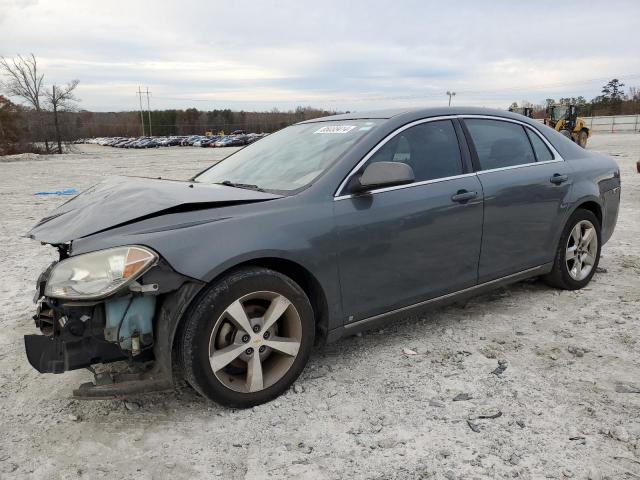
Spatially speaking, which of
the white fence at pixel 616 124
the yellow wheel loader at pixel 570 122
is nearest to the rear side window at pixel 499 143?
the yellow wheel loader at pixel 570 122

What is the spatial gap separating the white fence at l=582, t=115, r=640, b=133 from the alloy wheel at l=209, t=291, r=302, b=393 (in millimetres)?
60034

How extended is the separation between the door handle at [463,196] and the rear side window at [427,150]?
155mm

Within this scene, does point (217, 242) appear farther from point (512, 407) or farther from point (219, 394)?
point (512, 407)

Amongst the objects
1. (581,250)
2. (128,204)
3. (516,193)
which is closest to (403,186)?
(516,193)

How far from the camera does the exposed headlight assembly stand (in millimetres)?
2551

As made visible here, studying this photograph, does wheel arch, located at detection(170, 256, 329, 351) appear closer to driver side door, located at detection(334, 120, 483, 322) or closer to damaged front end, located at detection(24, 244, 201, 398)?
driver side door, located at detection(334, 120, 483, 322)

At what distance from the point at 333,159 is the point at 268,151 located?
0.81 metres

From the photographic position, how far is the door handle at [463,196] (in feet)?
12.1

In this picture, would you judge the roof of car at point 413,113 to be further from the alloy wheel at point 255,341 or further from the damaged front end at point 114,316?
the damaged front end at point 114,316

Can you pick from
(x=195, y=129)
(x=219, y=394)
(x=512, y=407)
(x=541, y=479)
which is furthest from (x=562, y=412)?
(x=195, y=129)

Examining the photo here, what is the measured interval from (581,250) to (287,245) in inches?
126

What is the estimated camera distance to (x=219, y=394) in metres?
2.83

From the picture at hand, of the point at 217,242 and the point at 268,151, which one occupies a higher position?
the point at 268,151

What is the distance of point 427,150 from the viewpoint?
374 centimetres
